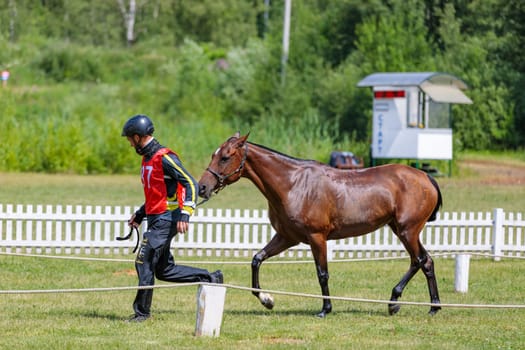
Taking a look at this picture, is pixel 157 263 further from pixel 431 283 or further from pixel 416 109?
pixel 416 109

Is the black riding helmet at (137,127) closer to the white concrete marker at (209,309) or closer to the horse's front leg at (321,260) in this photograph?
the white concrete marker at (209,309)

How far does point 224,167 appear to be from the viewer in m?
11.4

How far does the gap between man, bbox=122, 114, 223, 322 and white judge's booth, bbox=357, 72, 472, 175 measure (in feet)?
82.2

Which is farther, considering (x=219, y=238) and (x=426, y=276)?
(x=219, y=238)

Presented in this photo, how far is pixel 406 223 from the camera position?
12.0 m

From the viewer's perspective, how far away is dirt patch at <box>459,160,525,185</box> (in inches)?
1352

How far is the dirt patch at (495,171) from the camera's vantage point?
1352 inches

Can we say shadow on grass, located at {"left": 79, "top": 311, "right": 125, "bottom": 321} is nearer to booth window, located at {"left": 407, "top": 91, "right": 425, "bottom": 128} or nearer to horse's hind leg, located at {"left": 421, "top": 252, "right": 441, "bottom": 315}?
horse's hind leg, located at {"left": 421, "top": 252, "right": 441, "bottom": 315}

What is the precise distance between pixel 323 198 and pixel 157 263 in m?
2.10

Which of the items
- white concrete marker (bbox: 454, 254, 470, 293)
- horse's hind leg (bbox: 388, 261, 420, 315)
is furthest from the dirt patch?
horse's hind leg (bbox: 388, 261, 420, 315)

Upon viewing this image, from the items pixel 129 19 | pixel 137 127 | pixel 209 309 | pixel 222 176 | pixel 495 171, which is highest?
pixel 129 19

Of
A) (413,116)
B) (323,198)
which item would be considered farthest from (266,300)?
(413,116)

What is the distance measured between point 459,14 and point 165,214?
45336 mm

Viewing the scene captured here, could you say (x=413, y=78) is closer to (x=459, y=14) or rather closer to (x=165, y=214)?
(x=459, y=14)
